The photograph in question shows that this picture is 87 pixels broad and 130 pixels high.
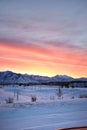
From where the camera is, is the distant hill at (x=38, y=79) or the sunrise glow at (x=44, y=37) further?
the distant hill at (x=38, y=79)

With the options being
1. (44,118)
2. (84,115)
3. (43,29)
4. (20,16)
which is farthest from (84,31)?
(44,118)

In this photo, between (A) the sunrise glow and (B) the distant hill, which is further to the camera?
(B) the distant hill

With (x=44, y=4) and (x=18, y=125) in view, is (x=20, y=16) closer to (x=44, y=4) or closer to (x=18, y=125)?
(x=44, y=4)

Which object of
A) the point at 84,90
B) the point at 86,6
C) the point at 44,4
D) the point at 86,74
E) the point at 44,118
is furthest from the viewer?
the point at 84,90

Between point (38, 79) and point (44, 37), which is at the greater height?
point (44, 37)

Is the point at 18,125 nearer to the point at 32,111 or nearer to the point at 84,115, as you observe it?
the point at 32,111

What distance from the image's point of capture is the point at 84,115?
13.7 feet

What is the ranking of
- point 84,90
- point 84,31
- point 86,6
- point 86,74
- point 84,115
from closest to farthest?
point 84,115
point 86,6
point 84,31
point 86,74
point 84,90

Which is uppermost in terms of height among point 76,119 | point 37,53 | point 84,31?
point 84,31

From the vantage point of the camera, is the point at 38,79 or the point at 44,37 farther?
the point at 38,79

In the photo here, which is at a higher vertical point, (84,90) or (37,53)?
(37,53)

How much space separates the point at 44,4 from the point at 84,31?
114cm

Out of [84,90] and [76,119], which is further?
[84,90]

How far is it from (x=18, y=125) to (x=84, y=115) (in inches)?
51.6
